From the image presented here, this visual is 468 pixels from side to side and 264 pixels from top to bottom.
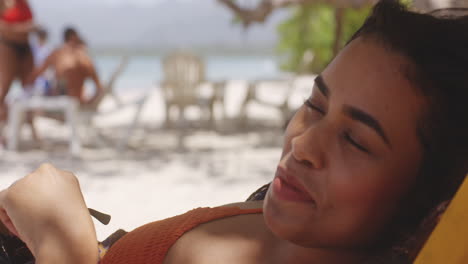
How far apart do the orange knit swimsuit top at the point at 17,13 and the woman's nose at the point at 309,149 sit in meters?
5.78

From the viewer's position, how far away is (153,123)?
862 cm

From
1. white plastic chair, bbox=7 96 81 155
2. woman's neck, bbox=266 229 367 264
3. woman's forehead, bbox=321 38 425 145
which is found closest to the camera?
woman's forehead, bbox=321 38 425 145

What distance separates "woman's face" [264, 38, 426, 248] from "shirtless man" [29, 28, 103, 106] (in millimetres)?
6145

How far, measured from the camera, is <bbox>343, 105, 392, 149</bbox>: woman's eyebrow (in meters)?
0.74

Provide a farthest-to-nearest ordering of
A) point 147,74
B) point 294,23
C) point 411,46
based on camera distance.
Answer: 1. point 147,74
2. point 294,23
3. point 411,46

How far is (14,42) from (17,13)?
0.34m

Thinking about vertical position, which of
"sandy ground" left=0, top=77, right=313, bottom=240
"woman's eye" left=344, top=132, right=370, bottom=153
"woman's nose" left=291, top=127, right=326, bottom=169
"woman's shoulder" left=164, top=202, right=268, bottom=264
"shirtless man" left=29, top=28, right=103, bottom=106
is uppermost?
"woman's eye" left=344, top=132, right=370, bottom=153

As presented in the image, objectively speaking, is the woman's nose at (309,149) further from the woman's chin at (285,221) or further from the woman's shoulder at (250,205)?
the woman's shoulder at (250,205)

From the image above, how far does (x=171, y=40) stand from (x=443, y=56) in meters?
Answer: 49.2

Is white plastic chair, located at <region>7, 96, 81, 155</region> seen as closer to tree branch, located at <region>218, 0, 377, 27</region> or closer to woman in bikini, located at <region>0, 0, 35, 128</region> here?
woman in bikini, located at <region>0, 0, 35, 128</region>

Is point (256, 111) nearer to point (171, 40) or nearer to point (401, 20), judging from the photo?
point (401, 20)

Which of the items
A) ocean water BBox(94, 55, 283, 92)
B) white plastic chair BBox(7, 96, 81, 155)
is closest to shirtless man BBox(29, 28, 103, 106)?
white plastic chair BBox(7, 96, 81, 155)

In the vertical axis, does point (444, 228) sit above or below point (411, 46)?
below

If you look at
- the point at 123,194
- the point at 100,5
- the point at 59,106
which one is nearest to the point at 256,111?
the point at 59,106
